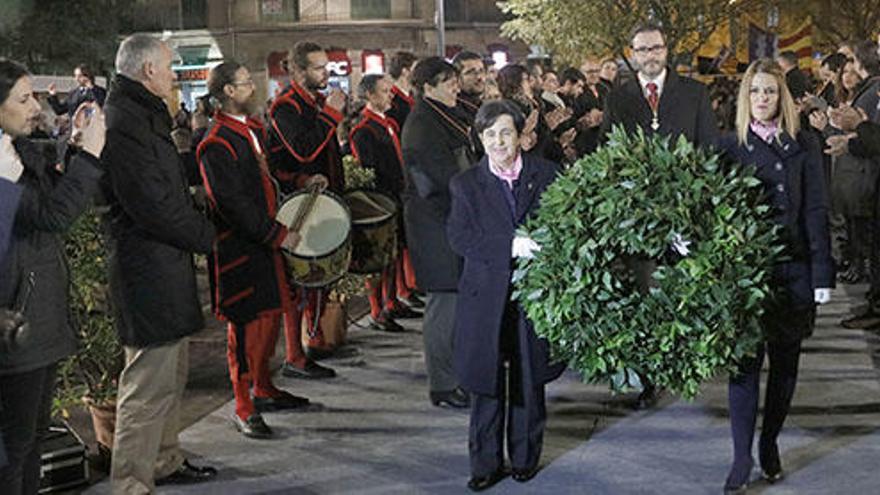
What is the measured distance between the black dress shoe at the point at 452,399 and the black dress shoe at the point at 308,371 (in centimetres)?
115

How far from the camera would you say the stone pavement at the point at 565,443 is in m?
6.20

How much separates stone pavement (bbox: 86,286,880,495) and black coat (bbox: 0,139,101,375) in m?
1.72

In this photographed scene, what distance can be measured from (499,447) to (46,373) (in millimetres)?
2335

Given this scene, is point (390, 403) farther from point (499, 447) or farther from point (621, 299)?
point (621, 299)

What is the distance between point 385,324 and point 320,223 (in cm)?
308

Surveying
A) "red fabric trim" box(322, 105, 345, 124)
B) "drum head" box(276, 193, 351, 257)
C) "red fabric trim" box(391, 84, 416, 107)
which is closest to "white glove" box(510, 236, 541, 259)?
"drum head" box(276, 193, 351, 257)

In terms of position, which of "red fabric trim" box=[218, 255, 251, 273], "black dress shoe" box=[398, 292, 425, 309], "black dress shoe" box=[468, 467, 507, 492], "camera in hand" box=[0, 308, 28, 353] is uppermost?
"camera in hand" box=[0, 308, 28, 353]

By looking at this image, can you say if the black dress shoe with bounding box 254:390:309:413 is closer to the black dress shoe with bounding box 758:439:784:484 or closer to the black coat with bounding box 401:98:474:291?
the black coat with bounding box 401:98:474:291

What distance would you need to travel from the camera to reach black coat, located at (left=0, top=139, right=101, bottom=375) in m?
4.67

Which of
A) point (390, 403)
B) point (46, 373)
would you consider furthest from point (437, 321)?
point (46, 373)

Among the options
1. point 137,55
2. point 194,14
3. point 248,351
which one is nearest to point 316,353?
point 248,351

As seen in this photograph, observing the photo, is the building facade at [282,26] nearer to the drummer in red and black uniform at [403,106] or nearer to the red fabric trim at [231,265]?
the drummer in red and black uniform at [403,106]

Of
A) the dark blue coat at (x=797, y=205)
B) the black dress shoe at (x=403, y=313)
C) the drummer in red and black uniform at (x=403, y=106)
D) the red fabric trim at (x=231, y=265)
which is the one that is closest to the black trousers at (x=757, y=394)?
the dark blue coat at (x=797, y=205)

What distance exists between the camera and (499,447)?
6.14 metres
